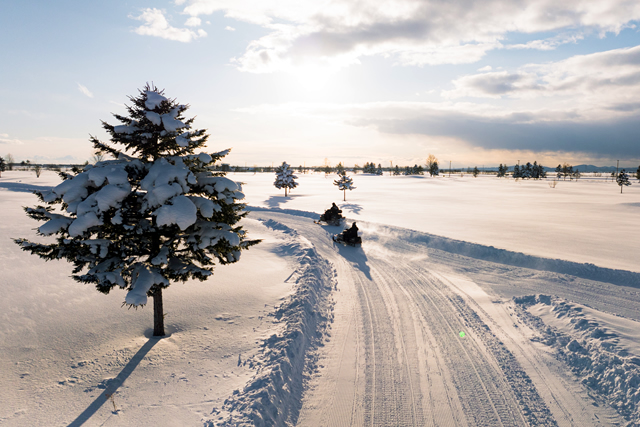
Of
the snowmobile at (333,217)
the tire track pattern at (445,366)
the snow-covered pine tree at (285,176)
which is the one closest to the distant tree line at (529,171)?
the snow-covered pine tree at (285,176)

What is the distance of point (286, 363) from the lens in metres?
7.05

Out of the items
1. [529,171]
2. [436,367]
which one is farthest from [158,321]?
[529,171]

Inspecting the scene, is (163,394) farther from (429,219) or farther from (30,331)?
(429,219)

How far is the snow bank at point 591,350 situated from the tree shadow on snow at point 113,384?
1026cm

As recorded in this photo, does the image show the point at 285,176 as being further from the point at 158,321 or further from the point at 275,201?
the point at 158,321

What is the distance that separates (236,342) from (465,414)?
18.6 feet

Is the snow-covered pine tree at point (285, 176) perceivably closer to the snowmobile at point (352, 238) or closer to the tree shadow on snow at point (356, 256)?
the snowmobile at point (352, 238)

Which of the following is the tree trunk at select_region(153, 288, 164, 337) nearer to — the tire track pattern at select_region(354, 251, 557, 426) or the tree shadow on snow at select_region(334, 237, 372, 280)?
the tire track pattern at select_region(354, 251, 557, 426)

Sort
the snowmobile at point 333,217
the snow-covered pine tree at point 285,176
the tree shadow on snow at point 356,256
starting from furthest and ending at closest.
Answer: the snow-covered pine tree at point 285,176 < the snowmobile at point 333,217 < the tree shadow on snow at point 356,256

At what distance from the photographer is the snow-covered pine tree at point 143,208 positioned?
19.7ft

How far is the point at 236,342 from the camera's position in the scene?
26.5 feet

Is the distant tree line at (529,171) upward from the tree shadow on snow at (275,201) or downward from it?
upward

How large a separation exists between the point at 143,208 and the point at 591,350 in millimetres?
11399

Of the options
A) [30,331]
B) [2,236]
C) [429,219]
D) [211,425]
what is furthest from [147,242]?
[429,219]
